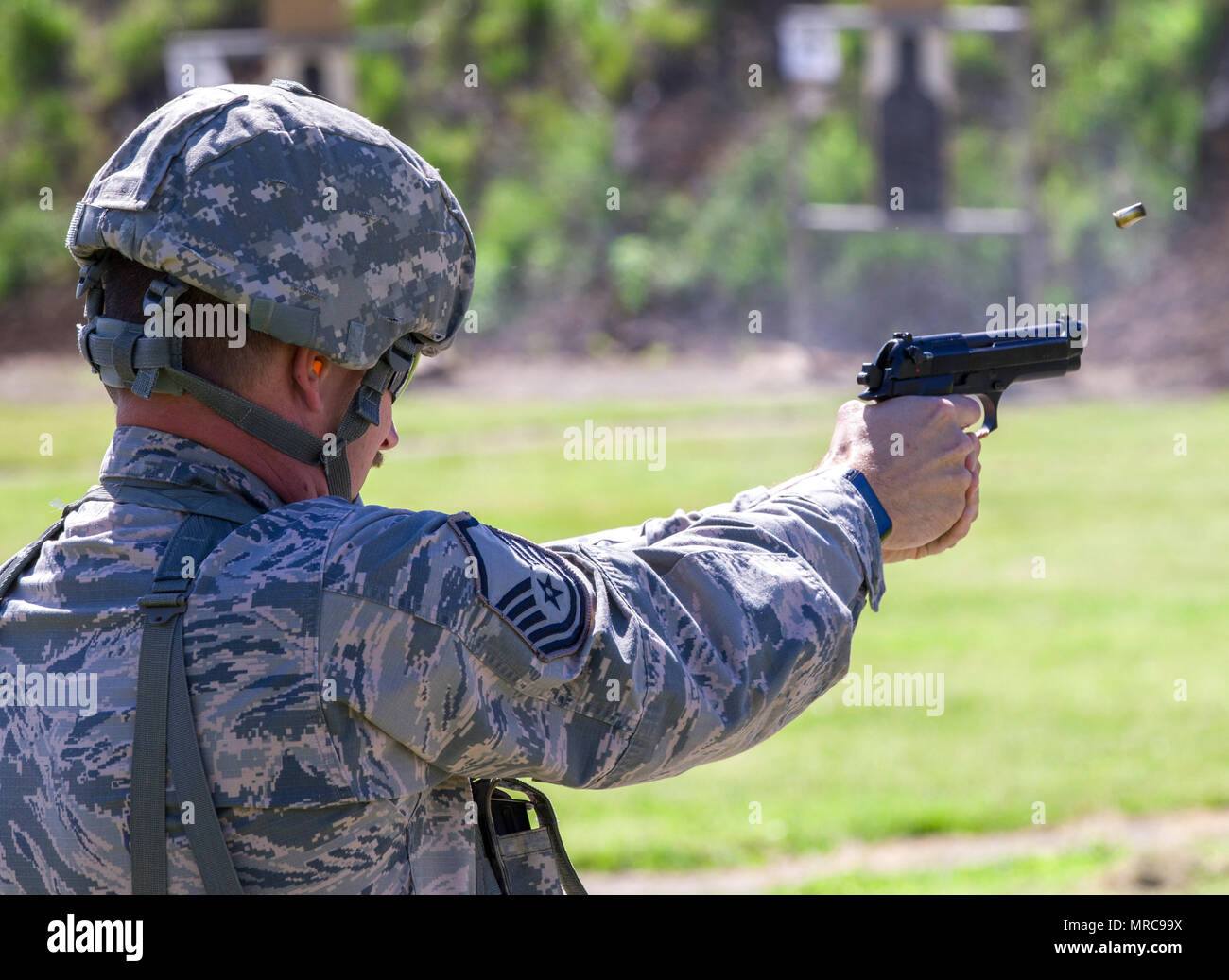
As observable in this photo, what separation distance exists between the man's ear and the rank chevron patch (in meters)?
0.27

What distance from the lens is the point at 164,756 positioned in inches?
63.6

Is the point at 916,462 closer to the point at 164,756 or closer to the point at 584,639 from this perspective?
the point at 584,639

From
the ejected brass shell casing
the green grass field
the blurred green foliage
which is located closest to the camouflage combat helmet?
the ejected brass shell casing

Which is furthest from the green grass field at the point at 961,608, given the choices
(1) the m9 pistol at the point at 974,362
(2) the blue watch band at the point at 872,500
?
(2) the blue watch band at the point at 872,500

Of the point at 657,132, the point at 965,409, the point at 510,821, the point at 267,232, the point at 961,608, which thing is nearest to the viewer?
the point at 267,232

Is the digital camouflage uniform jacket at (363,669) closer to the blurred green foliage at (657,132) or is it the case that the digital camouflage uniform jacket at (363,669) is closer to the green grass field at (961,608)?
the green grass field at (961,608)

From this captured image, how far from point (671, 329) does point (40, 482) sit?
377 inches

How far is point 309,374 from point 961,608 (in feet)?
27.3

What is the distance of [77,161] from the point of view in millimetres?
23500

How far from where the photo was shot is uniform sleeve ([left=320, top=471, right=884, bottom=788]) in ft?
5.32

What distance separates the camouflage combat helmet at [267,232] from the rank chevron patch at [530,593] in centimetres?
28

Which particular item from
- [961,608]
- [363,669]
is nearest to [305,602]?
[363,669]
